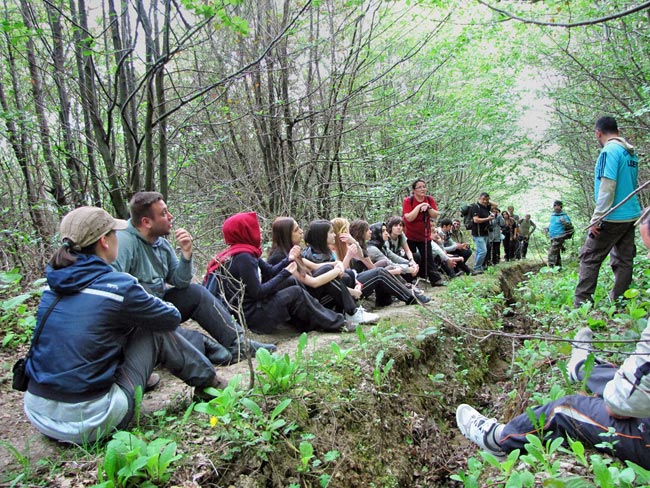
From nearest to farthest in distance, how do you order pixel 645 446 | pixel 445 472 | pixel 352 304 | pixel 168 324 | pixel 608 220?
pixel 645 446
pixel 168 324
pixel 445 472
pixel 608 220
pixel 352 304

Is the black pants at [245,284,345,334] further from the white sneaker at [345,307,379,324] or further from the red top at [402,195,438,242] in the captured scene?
the red top at [402,195,438,242]

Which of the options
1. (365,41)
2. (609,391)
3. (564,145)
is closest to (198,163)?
(365,41)

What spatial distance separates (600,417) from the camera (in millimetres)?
2320

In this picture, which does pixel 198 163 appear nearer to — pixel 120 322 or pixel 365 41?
pixel 365 41

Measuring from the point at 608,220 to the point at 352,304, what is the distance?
2874 mm

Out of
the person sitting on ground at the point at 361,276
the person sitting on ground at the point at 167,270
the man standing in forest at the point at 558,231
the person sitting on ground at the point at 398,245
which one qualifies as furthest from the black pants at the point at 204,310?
the man standing in forest at the point at 558,231

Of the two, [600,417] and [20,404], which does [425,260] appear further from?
[20,404]

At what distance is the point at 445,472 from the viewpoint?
333 cm

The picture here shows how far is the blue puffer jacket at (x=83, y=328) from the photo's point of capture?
232 cm

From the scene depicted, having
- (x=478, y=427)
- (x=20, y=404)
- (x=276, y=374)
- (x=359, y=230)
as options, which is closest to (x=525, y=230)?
(x=359, y=230)

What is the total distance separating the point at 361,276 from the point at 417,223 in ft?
7.63

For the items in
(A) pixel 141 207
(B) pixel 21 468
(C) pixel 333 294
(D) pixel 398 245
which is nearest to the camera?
(B) pixel 21 468

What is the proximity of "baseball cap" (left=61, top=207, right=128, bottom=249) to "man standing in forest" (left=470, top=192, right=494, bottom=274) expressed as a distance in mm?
8821

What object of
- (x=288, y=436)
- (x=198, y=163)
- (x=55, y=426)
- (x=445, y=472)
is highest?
(x=198, y=163)
